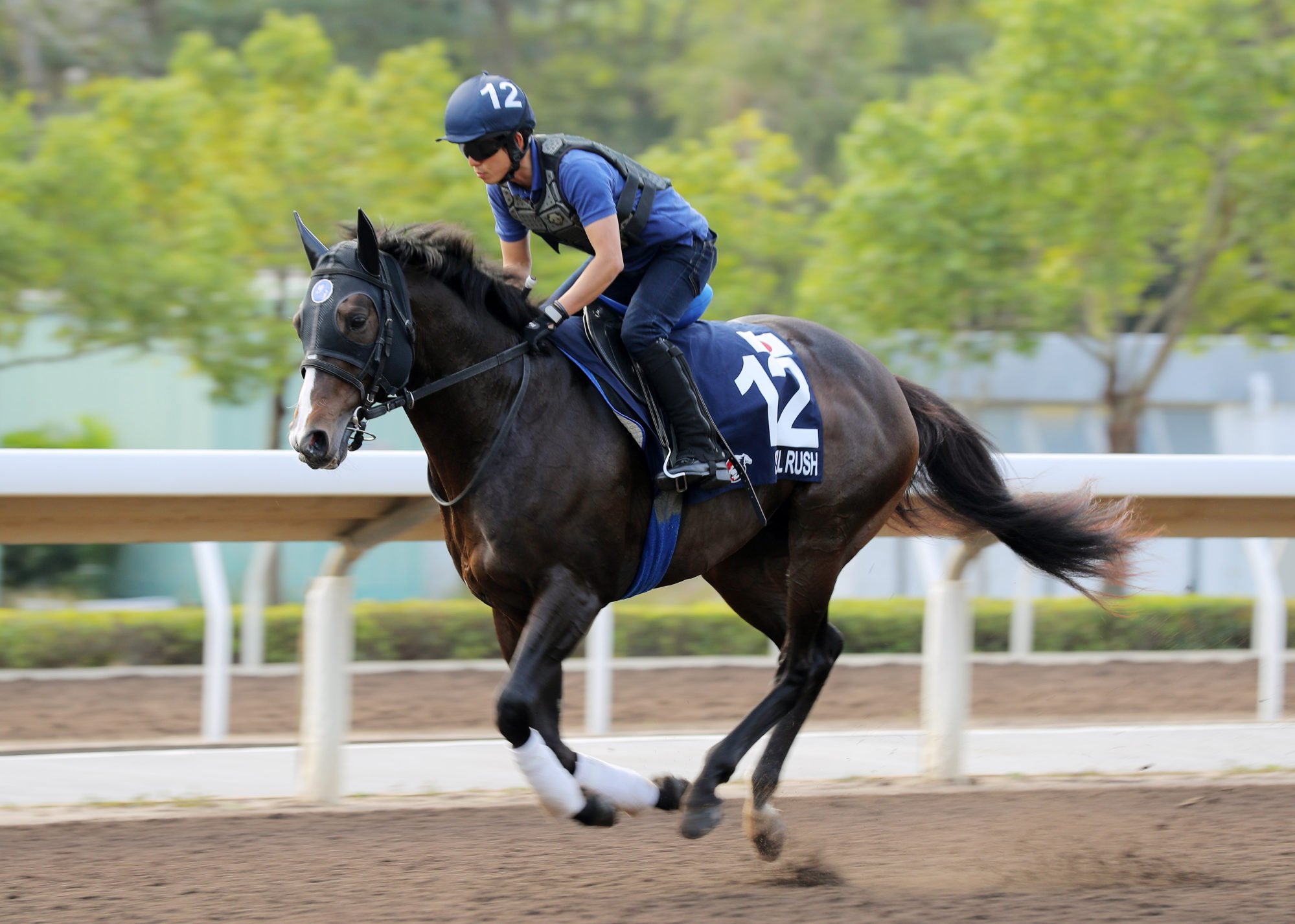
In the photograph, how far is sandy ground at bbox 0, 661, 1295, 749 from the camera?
6.56 m

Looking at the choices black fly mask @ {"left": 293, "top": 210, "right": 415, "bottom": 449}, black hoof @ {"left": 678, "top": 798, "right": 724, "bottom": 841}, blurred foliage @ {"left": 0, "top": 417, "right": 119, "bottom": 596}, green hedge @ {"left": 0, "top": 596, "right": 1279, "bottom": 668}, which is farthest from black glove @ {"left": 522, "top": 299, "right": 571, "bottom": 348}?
blurred foliage @ {"left": 0, "top": 417, "right": 119, "bottom": 596}

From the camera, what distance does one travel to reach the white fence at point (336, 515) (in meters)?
4.86

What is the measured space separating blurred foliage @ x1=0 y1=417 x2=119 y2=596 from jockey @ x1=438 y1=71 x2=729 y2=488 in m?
8.58

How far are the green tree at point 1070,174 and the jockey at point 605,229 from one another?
8617mm

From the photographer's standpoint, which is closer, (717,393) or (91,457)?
(717,393)

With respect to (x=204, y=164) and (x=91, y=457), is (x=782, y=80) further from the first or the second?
(x=91, y=457)

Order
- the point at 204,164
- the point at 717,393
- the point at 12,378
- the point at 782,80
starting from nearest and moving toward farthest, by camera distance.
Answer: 1. the point at 717,393
2. the point at 204,164
3. the point at 12,378
4. the point at 782,80

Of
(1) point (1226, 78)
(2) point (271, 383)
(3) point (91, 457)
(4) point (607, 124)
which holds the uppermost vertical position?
(4) point (607, 124)

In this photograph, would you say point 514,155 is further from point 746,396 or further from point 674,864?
point 674,864

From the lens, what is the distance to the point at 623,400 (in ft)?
13.9

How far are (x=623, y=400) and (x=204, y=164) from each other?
9298 millimetres

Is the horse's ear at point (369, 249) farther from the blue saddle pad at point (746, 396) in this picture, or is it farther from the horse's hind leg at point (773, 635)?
the horse's hind leg at point (773, 635)

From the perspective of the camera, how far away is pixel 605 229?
13.5ft

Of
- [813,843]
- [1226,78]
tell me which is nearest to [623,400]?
[813,843]
